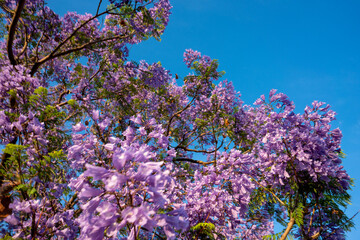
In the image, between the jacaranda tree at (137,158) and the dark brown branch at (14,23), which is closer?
the jacaranda tree at (137,158)

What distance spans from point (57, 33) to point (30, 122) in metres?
4.57

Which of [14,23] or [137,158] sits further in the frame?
[14,23]

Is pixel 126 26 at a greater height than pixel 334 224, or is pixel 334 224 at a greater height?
pixel 126 26

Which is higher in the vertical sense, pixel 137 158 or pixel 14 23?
pixel 14 23

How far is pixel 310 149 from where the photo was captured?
2865 mm

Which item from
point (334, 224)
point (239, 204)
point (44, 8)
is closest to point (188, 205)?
point (239, 204)

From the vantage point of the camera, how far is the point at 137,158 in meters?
1.36

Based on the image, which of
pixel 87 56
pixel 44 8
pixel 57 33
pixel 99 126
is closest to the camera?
pixel 99 126

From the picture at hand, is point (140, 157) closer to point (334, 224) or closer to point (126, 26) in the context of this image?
point (334, 224)

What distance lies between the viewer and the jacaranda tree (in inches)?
54.1

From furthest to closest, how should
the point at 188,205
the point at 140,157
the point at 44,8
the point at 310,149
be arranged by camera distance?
the point at 44,8 → the point at 310,149 → the point at 188,205 → the point at 140,157

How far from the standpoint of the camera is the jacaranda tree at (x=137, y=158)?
4.50 feet

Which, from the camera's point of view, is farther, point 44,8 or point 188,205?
point 44,8

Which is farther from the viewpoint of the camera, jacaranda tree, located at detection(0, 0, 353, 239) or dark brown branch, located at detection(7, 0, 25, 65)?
dark brown branch, located at detection(7, 0, 25, 65)
